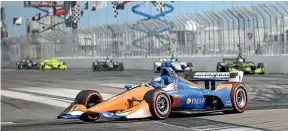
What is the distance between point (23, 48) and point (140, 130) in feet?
203

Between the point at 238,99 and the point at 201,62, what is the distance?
27.0 metres

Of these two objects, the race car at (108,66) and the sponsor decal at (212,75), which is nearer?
the sponsor decal at (212,75)

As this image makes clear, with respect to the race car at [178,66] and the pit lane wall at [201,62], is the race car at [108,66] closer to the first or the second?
the pit lane wall at [201,62]

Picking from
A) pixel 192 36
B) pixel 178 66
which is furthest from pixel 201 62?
pixel 178 66

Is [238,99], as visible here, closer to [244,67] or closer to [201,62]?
[244,67]

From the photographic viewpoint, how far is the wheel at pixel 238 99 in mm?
11148

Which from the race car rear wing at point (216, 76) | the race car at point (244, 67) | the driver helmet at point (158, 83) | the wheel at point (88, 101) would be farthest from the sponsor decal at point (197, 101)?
the race car at point (244, 67)

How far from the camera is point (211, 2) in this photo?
40.5m

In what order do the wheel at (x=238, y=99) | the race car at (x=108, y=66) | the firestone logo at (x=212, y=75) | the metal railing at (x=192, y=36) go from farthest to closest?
the race car at (x=108, y=66) < the metal railing at (x=192, y=36) < the firestone logo at (x=212, y=75) < the wheel at (x=238, y=99)

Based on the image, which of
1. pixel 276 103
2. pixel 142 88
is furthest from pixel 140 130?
pixel 276 103

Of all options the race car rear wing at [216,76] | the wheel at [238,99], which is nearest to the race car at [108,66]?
the race car rear wing at [216,76]

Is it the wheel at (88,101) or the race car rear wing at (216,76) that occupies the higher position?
the race car rear wing at (216,76)

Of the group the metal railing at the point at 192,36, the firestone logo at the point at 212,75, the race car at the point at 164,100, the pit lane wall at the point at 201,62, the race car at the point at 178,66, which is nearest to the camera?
the race car at the point at 164,100

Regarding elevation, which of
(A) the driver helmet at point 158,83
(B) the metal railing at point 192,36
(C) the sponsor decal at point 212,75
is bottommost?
(A) the driver helmet at point 158,83
